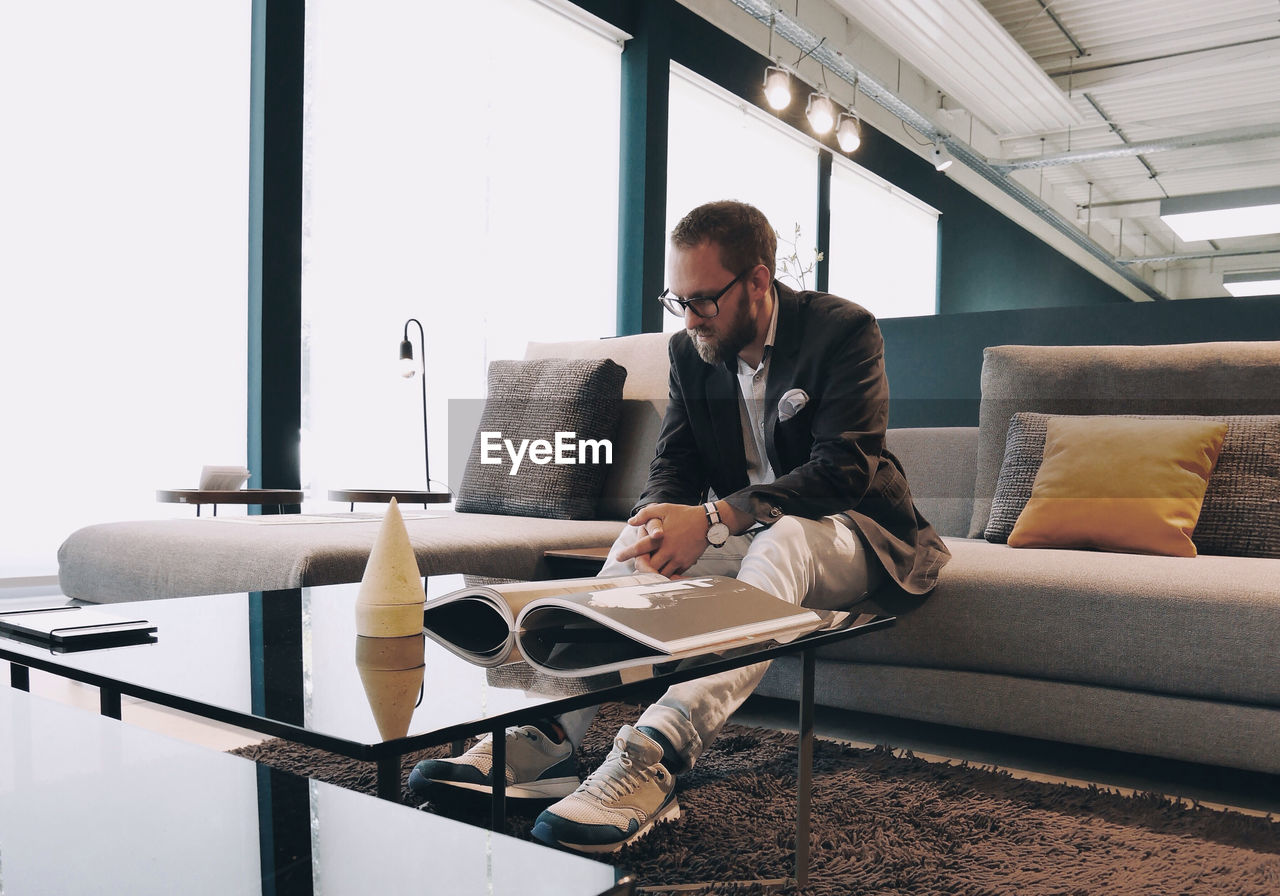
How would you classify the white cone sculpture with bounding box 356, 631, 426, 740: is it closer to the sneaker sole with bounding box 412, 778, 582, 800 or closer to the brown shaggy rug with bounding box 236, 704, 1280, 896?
the sneaker sole with bounding box 412, 778, 582, 800

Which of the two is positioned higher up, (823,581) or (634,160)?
(634,160)

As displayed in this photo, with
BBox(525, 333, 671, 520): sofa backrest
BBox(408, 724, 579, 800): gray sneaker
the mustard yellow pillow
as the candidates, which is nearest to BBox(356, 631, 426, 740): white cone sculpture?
BBox(408, 724, 579, 800): gray sneaker

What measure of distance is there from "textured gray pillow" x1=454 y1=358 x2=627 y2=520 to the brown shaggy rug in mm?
1141

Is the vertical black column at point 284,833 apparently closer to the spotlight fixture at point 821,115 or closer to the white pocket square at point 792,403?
the white pocket square at point 792,403

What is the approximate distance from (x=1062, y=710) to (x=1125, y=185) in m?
11.5

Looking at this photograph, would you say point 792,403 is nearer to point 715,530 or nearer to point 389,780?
point 715,530

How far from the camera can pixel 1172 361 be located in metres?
2.61

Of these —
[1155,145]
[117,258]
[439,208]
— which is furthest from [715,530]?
[1155,145]

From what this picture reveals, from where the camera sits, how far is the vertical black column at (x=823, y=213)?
25.9 feet

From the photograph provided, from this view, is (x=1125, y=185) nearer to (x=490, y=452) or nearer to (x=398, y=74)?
(x=398, y=74)

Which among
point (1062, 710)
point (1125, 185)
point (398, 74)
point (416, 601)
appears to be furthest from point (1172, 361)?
point (1125, 185)

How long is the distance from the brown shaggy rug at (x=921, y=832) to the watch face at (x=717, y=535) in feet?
1.40

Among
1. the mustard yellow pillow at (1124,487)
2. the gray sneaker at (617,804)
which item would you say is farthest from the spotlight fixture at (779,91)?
the gray sneaker at (617,804)

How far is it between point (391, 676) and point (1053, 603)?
56.0 inches
